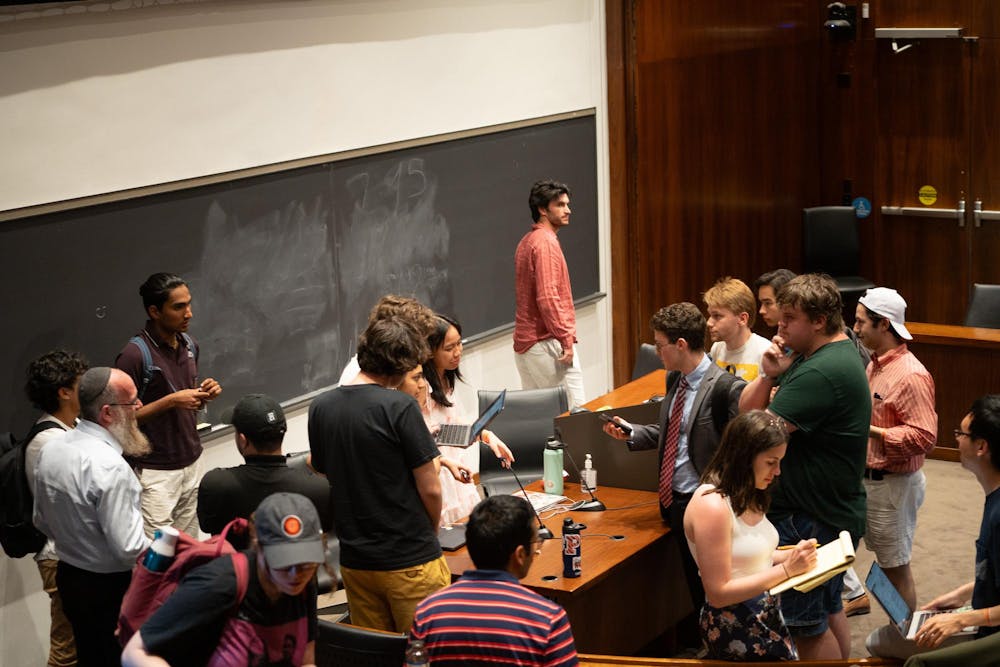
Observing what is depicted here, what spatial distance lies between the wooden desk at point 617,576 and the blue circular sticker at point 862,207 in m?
5.93

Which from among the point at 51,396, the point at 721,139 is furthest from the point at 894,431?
the point at 721,139

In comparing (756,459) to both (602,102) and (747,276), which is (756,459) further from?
(747,276)

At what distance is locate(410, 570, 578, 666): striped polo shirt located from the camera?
9.71 feet

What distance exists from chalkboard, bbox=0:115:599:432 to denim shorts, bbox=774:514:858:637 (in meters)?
3.10

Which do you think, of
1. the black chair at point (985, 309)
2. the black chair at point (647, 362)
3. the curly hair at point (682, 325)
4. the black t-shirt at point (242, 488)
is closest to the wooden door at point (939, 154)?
the black chair at point (985, 309)

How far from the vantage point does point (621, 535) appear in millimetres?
5000

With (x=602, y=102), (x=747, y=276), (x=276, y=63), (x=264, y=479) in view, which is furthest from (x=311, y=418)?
(x=747, y=276)

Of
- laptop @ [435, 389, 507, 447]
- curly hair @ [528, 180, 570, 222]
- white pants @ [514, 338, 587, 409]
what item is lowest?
white pants @ [514, 338, 587, 409]

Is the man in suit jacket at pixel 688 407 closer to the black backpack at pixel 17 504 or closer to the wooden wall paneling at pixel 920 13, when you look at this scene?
the black backpack at pixel 17 504

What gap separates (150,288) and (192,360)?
415mm

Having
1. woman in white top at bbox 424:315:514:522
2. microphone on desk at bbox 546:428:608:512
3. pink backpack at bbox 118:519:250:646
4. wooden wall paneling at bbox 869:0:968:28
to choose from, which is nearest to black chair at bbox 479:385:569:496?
microphone on desk at bbox 546:428:608:512

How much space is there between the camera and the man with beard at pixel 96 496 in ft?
13.7

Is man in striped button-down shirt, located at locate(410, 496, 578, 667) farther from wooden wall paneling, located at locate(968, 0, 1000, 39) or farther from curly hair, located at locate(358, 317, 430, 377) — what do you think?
wooden wall paneling, located at locate(968, 0, 1000, 39)

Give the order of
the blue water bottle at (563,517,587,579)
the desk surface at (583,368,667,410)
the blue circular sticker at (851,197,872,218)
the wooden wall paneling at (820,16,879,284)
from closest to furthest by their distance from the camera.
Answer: the blue water bottle at (563,517,587,579), the desk surface at (583,368,667,410), the wooden wall paneling at (820,16,879,284), the blue circular sticker at (851,197,872,218)
